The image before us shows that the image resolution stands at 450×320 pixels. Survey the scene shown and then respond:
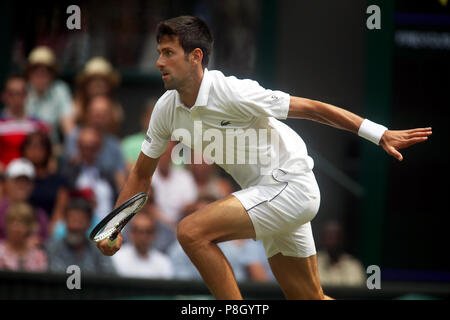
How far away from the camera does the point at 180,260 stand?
250 inches

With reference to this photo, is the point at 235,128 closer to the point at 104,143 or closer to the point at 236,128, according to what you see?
the point at 236,128

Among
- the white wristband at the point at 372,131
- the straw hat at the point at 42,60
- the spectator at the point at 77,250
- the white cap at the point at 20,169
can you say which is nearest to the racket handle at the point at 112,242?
the white wristband at the point at 372,131

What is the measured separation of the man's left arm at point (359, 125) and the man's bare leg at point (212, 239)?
0.58 metres

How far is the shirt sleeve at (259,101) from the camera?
381 centimetres

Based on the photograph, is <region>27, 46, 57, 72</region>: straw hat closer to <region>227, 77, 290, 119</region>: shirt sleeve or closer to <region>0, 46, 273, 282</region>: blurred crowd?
<region>0, 46, 273, 282</region>: blurred crowd

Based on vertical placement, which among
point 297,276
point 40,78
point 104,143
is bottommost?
point 297,276

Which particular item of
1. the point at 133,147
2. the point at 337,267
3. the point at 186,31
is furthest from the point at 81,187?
the point at 186,31

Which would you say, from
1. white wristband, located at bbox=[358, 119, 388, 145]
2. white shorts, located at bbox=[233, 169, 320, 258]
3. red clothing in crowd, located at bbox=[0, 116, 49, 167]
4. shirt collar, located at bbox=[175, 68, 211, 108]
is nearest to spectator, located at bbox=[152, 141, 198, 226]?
red clothing in crowd, located at bbox=[0, 116, 49, 167]

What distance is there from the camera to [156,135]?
408 centimetres

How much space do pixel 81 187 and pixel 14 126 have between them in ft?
2.79

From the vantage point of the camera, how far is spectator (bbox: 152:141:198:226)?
6758 mm

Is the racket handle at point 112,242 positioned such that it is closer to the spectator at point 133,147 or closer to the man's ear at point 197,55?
the man's ear at point 197,55
